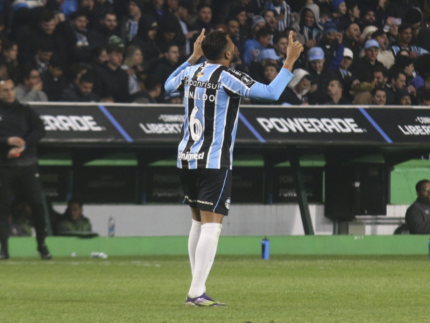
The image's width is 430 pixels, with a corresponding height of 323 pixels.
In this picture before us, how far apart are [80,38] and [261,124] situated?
3.12 m

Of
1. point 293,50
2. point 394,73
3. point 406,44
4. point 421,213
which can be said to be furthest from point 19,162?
point 406,44

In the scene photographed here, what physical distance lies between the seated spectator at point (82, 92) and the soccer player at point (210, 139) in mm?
7005

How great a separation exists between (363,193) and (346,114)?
5.73 feet

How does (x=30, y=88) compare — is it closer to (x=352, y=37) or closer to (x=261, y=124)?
(x=261, y=124)

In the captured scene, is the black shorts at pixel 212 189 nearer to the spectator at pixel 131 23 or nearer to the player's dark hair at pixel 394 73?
the spectator at pixel 131 23

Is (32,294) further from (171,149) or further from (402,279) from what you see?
(171,149)

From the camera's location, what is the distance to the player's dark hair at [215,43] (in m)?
6.20

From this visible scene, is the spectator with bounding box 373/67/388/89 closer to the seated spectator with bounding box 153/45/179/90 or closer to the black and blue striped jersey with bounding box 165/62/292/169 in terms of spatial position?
the seated spectator with bounding box 153/45/179/90

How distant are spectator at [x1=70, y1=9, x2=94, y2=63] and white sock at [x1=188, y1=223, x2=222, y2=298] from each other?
26.7ft

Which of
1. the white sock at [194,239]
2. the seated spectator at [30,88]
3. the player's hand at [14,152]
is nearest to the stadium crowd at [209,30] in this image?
the seated spectator at [30,88]

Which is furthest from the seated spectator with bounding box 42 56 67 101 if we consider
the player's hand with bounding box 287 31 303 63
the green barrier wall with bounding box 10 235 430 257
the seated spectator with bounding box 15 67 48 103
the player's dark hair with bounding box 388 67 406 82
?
the player's hand with bounding box 287 31 303 63

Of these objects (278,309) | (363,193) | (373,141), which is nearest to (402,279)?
(278,309)

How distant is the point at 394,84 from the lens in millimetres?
16391

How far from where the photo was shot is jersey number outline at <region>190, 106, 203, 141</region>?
6254mm
